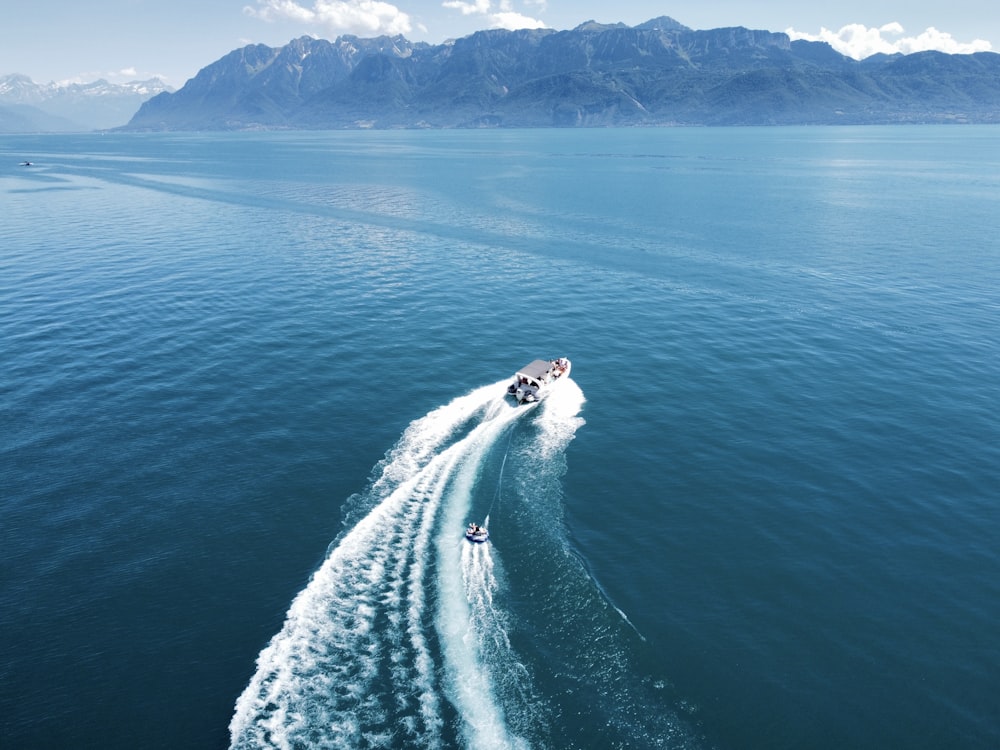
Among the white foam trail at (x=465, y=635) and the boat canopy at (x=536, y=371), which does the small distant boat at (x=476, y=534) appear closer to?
the white foam trail at (x=465, y=635)

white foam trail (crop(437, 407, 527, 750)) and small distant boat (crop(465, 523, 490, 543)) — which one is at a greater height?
small distant boat (crop(465, 523, 490, 543))

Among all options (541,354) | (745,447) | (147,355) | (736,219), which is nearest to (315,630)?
(745,447)

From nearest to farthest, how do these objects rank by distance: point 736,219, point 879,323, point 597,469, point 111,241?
point 597,469 → point 879,323 → point 111,241 → point 736,219

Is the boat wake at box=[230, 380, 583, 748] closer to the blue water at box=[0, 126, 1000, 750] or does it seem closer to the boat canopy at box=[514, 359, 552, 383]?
the blue water at box=[0, 126, 1000, 750]

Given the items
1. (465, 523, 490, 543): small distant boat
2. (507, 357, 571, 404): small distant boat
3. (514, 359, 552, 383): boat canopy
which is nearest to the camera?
(465, 523, 490, 543): small distant boat

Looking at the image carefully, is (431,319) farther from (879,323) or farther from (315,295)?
(879,323)

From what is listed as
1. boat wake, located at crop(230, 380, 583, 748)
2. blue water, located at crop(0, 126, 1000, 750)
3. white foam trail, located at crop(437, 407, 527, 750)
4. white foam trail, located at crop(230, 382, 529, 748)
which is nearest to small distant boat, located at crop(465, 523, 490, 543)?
white foam trail, located at crop(437, 407, 527, 750)
